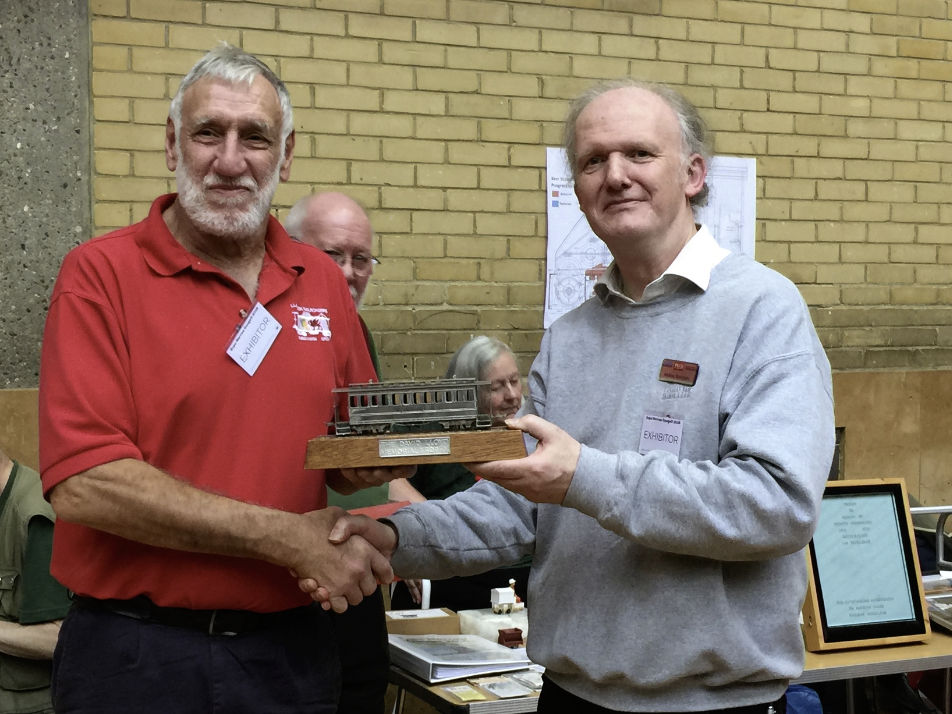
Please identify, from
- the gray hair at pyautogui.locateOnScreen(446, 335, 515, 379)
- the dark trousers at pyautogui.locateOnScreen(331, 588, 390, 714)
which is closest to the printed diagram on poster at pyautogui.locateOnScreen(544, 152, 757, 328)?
the gray hair at pyautogui.locateOnScreen(446, 335, 515, 379)

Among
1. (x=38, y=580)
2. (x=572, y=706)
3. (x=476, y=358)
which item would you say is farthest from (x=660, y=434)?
(x=476, y=358)

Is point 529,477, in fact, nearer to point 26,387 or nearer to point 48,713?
point 48,713

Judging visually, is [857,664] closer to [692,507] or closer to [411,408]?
[692,507]

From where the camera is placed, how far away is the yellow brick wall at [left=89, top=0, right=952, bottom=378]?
5172 millimetres

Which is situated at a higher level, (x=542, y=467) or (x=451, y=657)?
(x=542, y=467)

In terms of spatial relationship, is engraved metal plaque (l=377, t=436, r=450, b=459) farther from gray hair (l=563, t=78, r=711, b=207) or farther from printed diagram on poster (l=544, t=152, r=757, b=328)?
printed diagram on poster (l=544, t=152, r=757, b=328)

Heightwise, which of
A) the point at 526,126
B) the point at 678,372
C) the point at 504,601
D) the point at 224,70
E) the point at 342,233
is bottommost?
the point at 504,601

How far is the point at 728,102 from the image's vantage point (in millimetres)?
6242

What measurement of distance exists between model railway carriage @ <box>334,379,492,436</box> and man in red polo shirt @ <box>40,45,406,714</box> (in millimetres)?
168

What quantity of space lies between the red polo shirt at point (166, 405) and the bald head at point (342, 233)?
1673 mm

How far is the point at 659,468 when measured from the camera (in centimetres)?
193

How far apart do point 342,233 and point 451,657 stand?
1.61 metres

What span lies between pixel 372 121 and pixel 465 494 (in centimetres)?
341

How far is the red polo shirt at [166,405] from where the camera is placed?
207 centimetres
